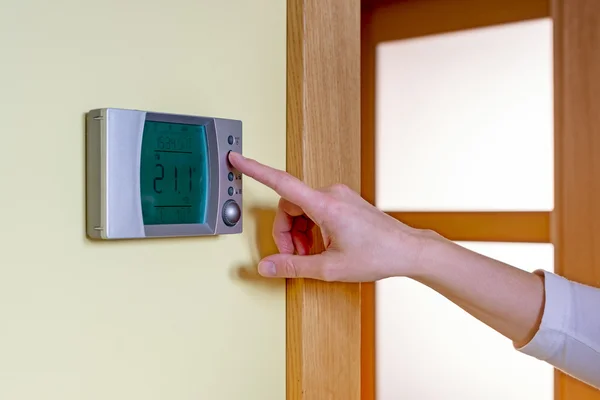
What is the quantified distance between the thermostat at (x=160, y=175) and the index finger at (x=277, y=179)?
0.04 ft

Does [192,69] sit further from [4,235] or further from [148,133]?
[4,235]

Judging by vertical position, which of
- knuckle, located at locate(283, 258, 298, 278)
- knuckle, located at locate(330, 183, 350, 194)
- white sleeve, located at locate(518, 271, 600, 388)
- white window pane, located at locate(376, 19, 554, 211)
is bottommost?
white sleeve, located at locate(518, 271, 600, 388)

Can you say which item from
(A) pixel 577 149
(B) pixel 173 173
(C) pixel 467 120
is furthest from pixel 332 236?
(C) pixel 467 120

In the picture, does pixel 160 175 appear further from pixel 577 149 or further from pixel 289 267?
pixel 577 149

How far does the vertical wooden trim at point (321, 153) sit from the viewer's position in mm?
703

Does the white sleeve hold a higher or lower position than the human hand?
lower

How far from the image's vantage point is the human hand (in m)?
0.62

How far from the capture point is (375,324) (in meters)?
2.34

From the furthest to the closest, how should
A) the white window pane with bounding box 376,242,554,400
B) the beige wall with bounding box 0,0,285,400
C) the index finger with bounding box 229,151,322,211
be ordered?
the white window pane with bounding box 376,242,554,400
the index finger with bounding box 229,151,322,211
the beige wall with bounding box 0,0,285,400

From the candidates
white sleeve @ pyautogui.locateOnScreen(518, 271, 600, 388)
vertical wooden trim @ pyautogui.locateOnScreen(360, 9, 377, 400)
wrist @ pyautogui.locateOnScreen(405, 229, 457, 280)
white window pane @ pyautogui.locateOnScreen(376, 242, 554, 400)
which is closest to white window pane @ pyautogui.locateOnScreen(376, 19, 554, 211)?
vertical wooden trim @ pyautogui.locateOnScreen(360, 9, 377, 400)

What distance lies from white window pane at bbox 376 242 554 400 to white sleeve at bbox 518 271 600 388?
43.1 inches

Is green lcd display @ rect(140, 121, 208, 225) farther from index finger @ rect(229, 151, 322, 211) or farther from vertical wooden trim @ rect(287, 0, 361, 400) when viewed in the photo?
vertical wooden trim @ rect(287, 0, 361, 400)

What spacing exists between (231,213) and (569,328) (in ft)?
1.48

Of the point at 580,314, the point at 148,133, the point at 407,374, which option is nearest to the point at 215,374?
the point at 148,133
